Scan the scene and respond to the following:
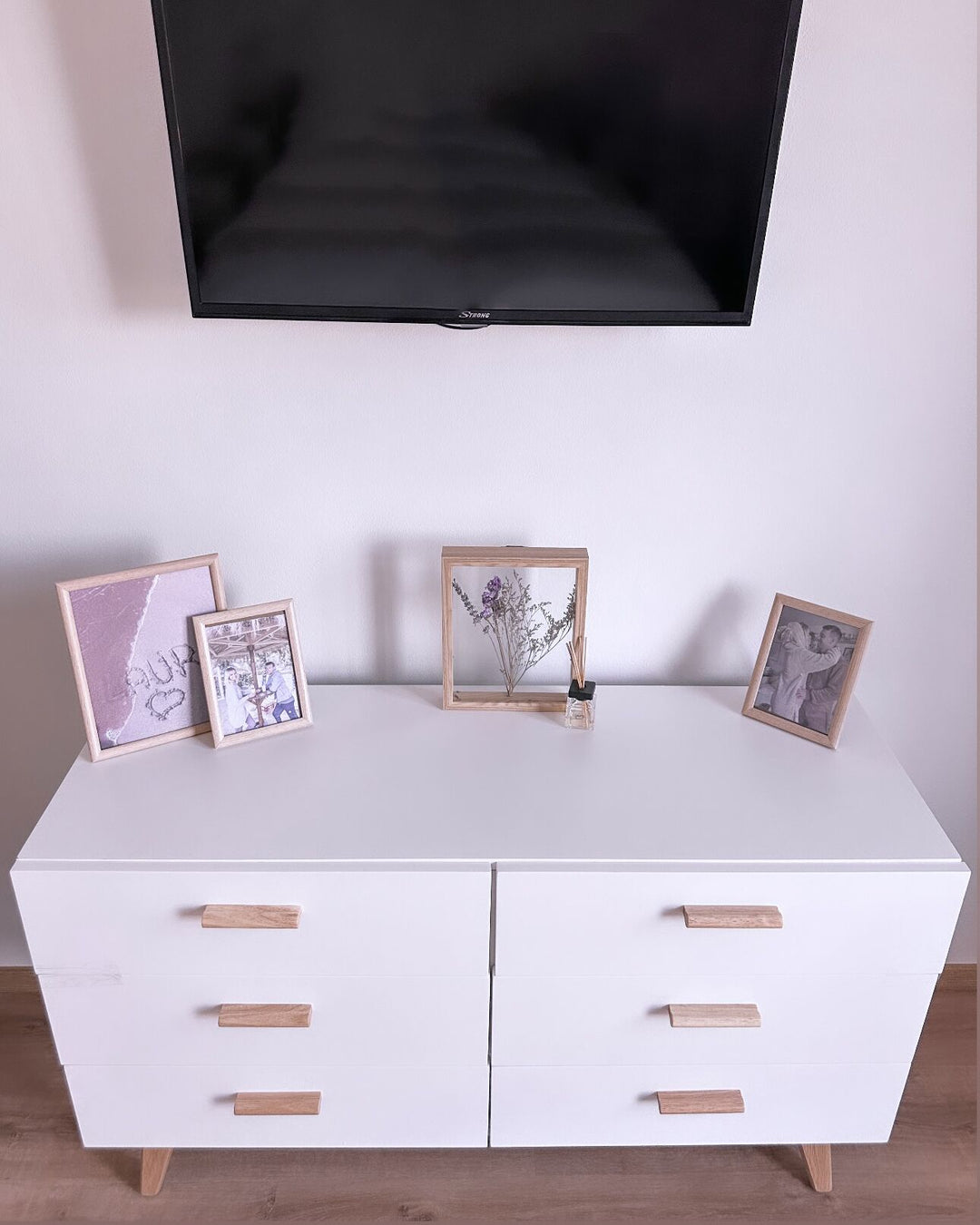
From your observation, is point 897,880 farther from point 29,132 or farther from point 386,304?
point 29,132

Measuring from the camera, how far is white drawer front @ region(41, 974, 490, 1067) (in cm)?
122

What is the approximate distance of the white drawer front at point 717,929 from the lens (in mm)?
1151

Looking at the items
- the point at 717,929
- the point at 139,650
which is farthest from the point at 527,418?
the point at 717,929

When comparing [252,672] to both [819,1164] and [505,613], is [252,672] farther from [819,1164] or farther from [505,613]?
[819,1164]

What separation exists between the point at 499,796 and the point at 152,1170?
84cm

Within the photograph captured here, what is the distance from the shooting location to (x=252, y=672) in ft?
4.47

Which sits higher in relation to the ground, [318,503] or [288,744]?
[318,503]

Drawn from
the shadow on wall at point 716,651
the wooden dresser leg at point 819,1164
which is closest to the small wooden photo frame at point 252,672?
the shadow on wall at point 716,651

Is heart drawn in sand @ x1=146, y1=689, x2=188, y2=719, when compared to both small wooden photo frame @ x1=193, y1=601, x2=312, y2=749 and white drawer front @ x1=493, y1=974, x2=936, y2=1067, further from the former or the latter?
white drawer front @ x1=493, y1=974, x2=936, y2=1067

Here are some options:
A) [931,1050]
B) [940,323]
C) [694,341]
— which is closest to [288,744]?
[694,341]

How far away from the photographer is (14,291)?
4.17ft

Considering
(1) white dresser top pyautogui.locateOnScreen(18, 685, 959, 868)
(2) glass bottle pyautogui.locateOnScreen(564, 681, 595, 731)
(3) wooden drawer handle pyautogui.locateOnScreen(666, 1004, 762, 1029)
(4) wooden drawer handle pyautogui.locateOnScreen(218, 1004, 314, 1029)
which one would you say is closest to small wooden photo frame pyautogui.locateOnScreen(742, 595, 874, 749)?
(1) white dresser top pyautogui.locateOnScreen(18, 685, 959, 868)

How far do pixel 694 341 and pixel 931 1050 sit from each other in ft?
4.45

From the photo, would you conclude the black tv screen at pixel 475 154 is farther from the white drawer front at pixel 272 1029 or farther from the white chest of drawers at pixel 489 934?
the white drawer front at pixel 272 1029
